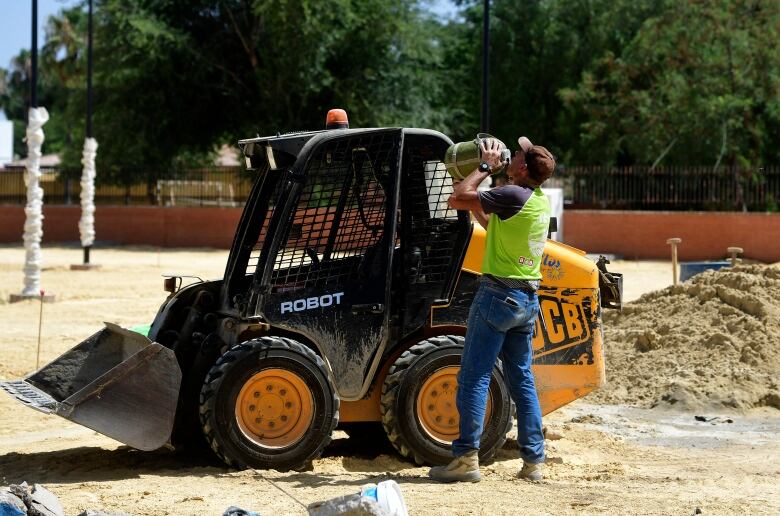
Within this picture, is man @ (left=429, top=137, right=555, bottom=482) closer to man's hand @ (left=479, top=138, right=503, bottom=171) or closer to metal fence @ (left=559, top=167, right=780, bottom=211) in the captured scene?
man's hand @ (left=479, top=138, right=503, bottom=171)

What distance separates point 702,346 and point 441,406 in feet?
14.3

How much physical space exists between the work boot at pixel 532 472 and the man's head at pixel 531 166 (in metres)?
1.63

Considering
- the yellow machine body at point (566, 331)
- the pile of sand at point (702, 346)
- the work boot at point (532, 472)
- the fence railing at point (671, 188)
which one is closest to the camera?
the work boot at point (532, 472)

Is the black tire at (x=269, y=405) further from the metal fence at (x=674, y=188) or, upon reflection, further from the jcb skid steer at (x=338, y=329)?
the metal fence at (x=674, y=188)

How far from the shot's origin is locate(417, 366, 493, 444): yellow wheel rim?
7.22 metres

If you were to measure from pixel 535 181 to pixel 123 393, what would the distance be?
2.66 metres

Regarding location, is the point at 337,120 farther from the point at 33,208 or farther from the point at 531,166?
the point at 33,208

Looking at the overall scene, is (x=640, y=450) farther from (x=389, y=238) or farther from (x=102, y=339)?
(x=102, y=339)

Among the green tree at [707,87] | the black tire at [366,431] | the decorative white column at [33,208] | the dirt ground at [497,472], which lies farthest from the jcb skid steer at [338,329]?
the green tree at [707,87]

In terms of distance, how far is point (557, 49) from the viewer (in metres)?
38.1

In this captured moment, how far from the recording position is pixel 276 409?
7.07 m

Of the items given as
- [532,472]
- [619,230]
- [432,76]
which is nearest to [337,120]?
[532,472]

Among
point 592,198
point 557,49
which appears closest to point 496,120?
point 557,49

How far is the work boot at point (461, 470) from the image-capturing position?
6.74 meters
